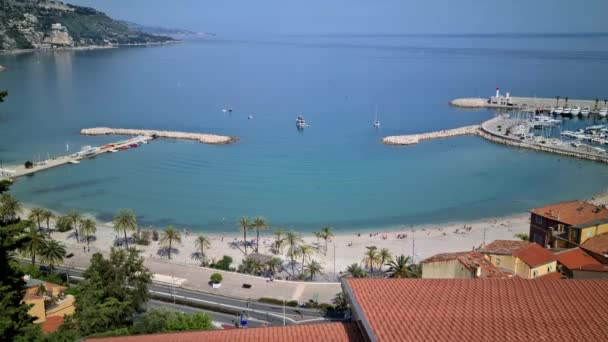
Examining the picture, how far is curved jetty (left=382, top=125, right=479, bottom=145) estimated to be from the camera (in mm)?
63094

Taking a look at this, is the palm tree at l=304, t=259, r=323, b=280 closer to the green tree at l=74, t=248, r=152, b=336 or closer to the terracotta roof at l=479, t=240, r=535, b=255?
the terracotta roof at l=479, t=240, r=535, b=255

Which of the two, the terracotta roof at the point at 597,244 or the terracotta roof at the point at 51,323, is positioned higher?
the terracotta roof at the point at 597,244

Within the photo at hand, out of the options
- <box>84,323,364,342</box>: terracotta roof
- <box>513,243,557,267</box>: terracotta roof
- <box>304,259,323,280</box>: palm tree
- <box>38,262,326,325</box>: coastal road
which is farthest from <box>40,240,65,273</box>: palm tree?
<box>513,243,557,267</box>: terracotta roof

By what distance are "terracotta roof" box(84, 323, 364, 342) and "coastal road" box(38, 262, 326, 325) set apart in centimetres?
1254

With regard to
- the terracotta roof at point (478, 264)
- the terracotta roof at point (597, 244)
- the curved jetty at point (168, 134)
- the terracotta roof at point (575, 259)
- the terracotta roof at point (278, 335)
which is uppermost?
A: the terracotta roof at point (278, 335)

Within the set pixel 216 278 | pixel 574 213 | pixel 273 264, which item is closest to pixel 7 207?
pixel 216 278

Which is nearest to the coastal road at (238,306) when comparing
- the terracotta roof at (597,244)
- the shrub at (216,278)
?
the shrub at (216,278)

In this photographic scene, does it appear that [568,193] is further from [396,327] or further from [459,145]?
[396,327]

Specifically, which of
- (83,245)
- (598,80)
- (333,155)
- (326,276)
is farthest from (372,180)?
(598,80)

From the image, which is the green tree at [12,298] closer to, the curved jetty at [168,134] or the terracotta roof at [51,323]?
the terracotta roof at [51,323]

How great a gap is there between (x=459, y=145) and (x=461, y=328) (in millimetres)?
57761

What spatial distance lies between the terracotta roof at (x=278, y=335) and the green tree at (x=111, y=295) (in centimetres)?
798

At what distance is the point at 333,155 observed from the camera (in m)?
56.9

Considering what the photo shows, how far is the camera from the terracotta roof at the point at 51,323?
18688 mm
